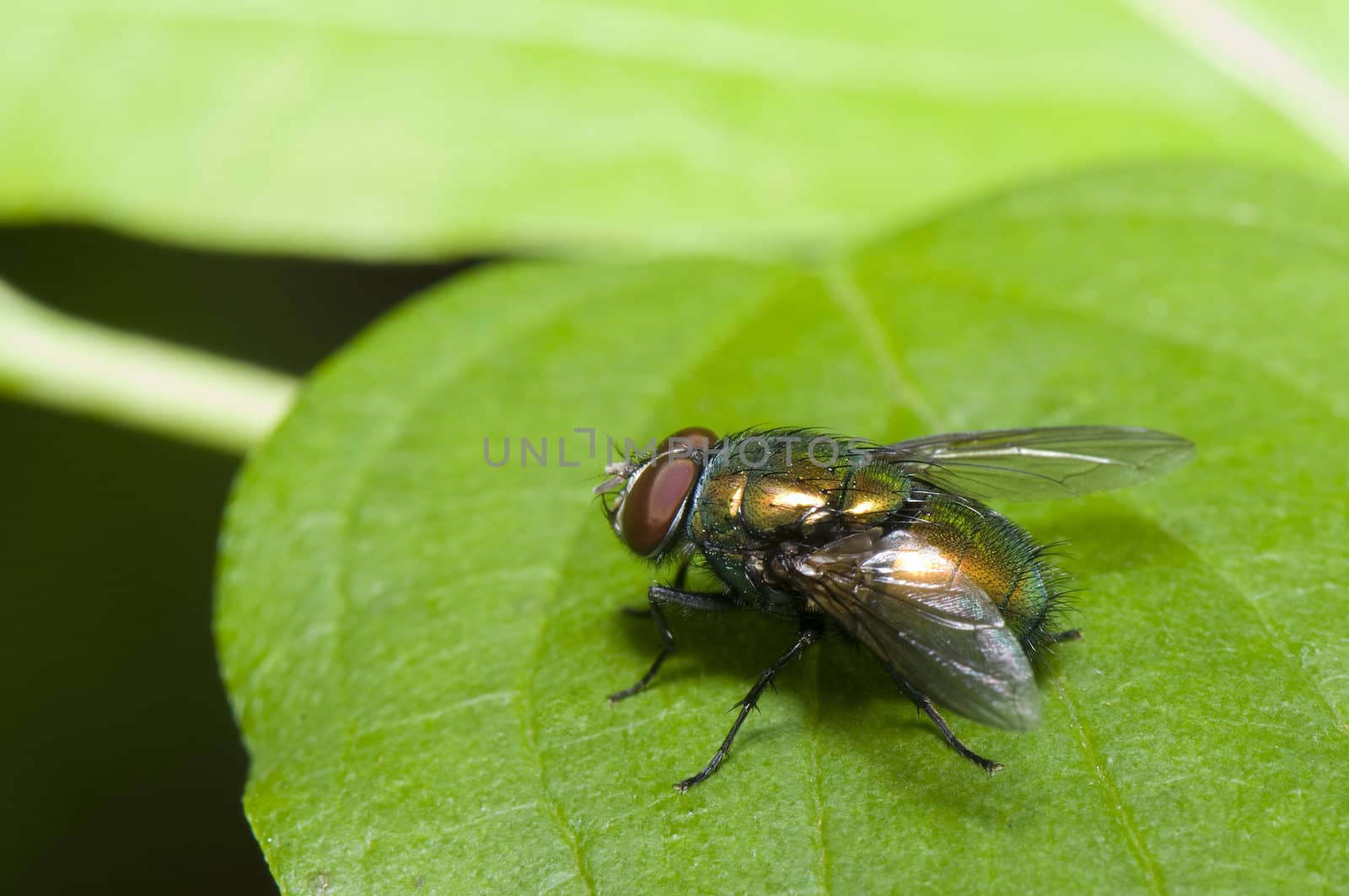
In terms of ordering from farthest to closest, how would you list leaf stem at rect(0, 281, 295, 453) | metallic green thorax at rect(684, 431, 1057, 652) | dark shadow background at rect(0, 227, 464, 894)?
dark shadow background at rect(0, 227, 464, 894)
leaf stem at rect(0, 281, 295, 453)
metallic green thorax at rect(684, 431, 1057, 652)

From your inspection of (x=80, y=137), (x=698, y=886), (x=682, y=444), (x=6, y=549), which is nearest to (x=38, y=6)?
(x=80, y=137)

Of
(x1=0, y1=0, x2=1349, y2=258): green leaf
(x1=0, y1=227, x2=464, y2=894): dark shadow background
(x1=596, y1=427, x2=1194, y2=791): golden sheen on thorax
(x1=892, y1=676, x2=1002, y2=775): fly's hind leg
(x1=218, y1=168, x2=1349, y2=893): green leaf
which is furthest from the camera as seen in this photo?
(x1=0, y1=227, x2=464, y2=894): dark shadow background

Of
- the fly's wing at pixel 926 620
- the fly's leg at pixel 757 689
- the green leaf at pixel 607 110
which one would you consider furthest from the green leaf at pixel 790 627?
the green leaf at pixel 607 110

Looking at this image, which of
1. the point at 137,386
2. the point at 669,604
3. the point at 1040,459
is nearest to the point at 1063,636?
the point at 1040,459

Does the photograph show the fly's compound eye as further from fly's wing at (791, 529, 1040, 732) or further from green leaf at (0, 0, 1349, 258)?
green leaf at (0, 0, 1349, 258)

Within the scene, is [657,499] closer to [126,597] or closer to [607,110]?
[607,110]

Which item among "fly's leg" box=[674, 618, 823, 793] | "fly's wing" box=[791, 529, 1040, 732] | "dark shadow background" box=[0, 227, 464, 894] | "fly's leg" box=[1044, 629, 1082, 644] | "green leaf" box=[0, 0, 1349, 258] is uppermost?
"green leaf" box=[0, 0, 1349, 258]

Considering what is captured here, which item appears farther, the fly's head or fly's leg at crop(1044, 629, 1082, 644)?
the fly's head

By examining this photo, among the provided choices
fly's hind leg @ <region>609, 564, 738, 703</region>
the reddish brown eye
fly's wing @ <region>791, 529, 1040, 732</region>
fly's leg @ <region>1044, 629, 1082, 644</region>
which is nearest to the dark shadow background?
fly's hind leg @ <region>609, 564, 738, 703</region>
